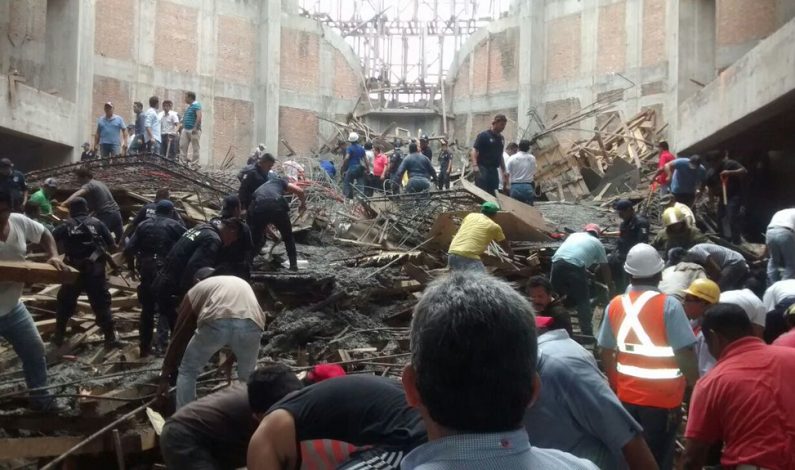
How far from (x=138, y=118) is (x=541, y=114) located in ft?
51.9

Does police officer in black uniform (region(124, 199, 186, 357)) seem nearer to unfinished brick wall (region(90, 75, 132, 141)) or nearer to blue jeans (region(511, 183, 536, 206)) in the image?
blue jeans (region(511, 183, 536, 206))

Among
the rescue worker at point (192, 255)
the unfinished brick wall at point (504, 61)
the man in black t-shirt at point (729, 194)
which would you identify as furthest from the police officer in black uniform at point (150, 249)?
the unfinished brick wall at point (504, 61)

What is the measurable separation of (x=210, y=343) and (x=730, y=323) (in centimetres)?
369

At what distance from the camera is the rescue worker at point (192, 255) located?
833cm

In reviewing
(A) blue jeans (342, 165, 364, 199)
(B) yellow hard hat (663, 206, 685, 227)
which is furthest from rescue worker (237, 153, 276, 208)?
(A) blue jeans (342, 165, 364, 199)

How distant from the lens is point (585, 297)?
9.38m

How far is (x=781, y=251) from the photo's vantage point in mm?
8992

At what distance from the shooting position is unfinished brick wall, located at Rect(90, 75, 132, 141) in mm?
27844

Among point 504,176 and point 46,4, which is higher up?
point 46,4

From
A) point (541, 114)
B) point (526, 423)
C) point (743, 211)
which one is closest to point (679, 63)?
point (743, 211)

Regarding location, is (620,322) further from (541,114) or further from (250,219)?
(541,114)

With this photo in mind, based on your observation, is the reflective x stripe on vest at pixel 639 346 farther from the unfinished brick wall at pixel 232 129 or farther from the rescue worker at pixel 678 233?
the unfinished brick wall at pixel 232 129

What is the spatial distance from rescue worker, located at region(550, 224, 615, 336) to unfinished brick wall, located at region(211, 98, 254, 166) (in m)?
22.7

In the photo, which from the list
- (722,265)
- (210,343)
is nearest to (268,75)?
(722,265)
